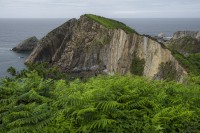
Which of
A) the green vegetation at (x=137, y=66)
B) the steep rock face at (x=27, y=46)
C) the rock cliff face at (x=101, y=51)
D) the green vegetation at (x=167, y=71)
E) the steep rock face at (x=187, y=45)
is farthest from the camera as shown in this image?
the steep rock face at (x=27, y=46)

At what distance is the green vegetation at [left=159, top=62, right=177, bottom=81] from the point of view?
54.7m

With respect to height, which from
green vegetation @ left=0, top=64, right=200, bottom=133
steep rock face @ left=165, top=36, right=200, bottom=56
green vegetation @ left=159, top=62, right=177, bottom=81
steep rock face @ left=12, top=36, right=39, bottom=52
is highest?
green vegetation @ left=0, top=64, right=200, bottom=133

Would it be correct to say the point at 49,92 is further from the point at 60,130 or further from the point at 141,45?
the point at 141,45

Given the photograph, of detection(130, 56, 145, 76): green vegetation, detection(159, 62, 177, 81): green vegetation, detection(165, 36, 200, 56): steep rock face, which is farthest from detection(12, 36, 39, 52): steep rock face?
detection(159, 62, 177, 81): green vegetation

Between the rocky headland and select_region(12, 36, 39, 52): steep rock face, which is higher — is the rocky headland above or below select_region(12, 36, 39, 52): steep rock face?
above

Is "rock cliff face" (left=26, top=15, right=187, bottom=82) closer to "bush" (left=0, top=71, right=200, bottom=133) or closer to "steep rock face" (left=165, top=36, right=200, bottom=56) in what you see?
"steep rock face" (left=165, top=36, right=200, bottom=56)

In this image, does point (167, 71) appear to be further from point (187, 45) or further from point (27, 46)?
point (27, 46)

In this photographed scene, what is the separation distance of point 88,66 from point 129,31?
15.8 m

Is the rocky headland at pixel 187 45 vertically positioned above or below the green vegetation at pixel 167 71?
below

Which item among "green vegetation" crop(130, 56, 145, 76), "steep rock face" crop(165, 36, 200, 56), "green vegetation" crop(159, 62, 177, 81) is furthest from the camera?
"steep rock face" crop(165, 36, 200, 56)

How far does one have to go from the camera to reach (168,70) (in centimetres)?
5691

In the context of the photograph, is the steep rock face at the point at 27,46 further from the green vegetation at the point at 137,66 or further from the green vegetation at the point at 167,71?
the green vegetation at the point at 167,71

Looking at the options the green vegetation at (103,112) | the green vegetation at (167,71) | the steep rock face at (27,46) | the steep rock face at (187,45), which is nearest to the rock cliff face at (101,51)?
the green vegetation at (167,71)

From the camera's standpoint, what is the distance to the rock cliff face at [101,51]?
63344 mm
